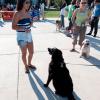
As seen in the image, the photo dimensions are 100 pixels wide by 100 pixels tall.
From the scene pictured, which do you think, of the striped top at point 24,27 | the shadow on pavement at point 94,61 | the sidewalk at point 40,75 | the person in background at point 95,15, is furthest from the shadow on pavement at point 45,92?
the person in background at point 95,15

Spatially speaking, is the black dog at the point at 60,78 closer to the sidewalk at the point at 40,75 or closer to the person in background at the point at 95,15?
the sidewalk at the point at 40,75

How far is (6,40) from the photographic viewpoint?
10719mm

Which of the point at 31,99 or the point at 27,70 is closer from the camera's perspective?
the point at 31,99

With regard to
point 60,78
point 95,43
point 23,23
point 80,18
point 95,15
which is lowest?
point 95,43

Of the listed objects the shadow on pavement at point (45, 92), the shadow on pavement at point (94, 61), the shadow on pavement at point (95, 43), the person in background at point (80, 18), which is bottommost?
the shadow on pavement at point (95, 43)

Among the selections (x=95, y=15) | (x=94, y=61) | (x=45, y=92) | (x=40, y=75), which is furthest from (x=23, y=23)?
(x=95, y=15)

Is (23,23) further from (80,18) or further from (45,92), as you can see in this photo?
(80,18)

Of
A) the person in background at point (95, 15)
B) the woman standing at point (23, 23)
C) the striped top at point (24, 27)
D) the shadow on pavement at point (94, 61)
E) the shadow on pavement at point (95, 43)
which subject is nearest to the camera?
the woman standing at point (23, 23)

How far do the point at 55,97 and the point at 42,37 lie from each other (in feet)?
21.1

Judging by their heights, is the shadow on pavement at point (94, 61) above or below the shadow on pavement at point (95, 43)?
above

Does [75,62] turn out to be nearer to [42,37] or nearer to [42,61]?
[42,61]

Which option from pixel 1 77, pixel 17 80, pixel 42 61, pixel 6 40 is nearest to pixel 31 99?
pixel 17 80

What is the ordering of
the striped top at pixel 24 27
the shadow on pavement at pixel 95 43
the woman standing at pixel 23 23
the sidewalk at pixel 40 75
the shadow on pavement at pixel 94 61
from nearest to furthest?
the sidewalk at pixel 40 75 → the woman standing at pixel 23 23 → the striped top at pixel 24 27 → the shadow on pavement at pixel 94 61 → the shadow on pavement at pixel 95 43

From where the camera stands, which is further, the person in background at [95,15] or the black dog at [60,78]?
the person in background at [95,15]
